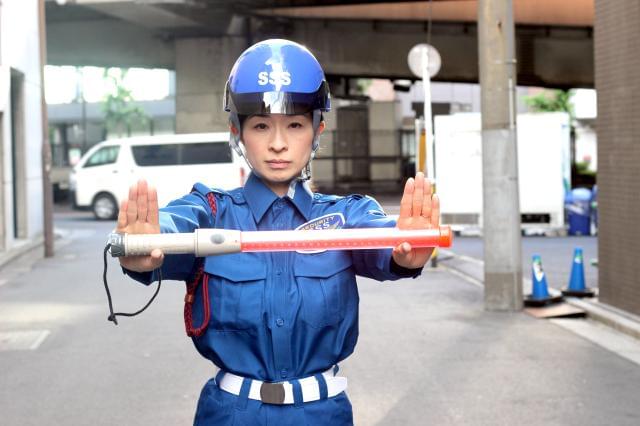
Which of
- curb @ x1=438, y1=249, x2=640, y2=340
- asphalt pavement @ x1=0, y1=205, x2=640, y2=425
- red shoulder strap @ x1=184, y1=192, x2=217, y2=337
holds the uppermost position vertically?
red shoulder strap @ x1=184, y1=192, x2=217, y2=337

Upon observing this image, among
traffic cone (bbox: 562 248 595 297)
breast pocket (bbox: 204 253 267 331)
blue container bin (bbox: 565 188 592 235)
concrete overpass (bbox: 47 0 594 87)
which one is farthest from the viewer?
concrete overpass (bbox: 47 0 594 87)

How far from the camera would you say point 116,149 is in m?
31.1

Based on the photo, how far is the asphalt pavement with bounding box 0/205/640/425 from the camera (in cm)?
708

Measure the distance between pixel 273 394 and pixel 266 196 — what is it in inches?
21.4

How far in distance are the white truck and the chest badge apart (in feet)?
61.7

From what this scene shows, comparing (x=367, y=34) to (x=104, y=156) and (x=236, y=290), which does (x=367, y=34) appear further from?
(x=236, y=290)

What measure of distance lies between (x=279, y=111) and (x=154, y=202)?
58cm

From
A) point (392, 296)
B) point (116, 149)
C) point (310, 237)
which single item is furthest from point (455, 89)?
point (310, 237)

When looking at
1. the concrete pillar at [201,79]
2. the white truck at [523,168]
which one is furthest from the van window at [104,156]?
the white truck at [523,168]

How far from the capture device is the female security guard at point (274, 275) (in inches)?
118

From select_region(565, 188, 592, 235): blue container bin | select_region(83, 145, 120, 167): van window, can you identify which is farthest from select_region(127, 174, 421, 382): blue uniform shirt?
select_region(83, 145, 120, 167): van window

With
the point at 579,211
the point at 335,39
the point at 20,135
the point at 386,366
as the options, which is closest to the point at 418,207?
the point at 386,366

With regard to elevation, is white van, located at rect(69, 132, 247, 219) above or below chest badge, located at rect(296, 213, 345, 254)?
above

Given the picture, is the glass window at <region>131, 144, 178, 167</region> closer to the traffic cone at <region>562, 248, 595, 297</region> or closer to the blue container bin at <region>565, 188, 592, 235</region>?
the blue container bin at <region>565, 188, 592, 235</region>
